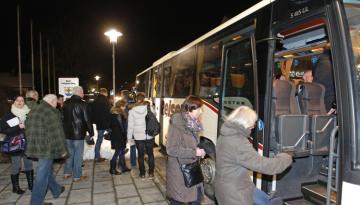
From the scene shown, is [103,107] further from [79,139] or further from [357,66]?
[357,66]

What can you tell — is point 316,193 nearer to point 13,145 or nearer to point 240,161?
point 240,161

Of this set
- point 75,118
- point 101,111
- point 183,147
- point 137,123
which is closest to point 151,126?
point 137,123

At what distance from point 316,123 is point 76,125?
484 centimetres

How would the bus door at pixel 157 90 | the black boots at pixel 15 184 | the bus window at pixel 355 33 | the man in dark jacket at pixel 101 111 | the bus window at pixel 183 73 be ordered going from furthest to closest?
the bus door at pixel 157 90 < the man in dark jacket at pixel 101 111 < the bus window at pixel 183 73 < the black boots at pixel 15 184 < the bus window at pixel 355 33

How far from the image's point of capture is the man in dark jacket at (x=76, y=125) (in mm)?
6797

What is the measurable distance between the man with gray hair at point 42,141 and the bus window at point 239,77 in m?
2.87

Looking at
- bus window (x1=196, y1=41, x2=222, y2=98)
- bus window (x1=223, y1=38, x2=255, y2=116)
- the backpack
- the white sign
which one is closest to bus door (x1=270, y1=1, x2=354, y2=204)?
bus window (x1=223, y1=38, x2=255, y2=116)

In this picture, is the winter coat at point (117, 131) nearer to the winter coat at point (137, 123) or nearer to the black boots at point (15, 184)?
the winter coat at point (137, 123)


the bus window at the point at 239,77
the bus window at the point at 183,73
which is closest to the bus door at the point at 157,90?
the bus window at the point at 183,73

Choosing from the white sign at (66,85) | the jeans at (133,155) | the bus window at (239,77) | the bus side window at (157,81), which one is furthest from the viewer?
the white sign at (66,85)

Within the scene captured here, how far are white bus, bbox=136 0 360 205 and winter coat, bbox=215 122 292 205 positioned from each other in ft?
1.93

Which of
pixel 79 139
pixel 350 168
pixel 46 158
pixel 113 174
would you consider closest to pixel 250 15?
pixel 350 168

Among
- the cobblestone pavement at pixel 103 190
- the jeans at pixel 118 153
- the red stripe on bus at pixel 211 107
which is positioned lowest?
the cobblestone pavement at pixel 103 190

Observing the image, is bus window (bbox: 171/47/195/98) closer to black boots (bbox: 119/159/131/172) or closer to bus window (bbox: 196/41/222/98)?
bus window (bbox: 196/41/222/98)
